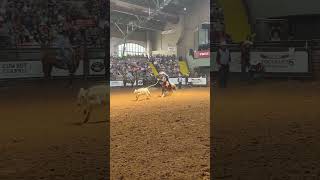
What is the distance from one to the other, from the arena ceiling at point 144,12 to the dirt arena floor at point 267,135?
13.6 ft

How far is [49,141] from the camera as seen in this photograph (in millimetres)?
6352

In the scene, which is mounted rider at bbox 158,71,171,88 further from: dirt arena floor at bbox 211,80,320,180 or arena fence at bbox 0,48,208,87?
dirt arena floor at bbox 211,80,320,180

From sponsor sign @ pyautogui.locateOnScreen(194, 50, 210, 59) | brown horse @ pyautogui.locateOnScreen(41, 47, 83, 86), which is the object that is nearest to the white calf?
brown horse @ pyautogui.locateOnScreen(41, 47, 83, 86)

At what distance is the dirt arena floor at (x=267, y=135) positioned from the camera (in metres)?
4.77

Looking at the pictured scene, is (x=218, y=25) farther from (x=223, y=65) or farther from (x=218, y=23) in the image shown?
(x=223, y=65)

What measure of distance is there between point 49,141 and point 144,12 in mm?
8523

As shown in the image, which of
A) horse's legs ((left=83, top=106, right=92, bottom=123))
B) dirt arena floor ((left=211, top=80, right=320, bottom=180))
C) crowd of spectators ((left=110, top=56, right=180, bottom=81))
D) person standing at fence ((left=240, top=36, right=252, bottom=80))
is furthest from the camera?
person standing at fence ((left=240, top=36, right=252, bottom=80))

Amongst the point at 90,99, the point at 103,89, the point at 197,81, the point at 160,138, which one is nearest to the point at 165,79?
the point at 197,81

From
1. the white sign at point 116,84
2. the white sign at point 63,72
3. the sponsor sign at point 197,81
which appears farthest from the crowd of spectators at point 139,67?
the white sign at point 63,72

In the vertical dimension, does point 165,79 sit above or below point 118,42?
below

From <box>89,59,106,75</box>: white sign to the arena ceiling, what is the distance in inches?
54.0

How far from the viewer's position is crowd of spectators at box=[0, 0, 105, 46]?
14000mm

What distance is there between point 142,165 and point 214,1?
1354 centimetres

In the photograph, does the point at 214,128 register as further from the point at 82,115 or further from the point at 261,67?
the point at 261,67
